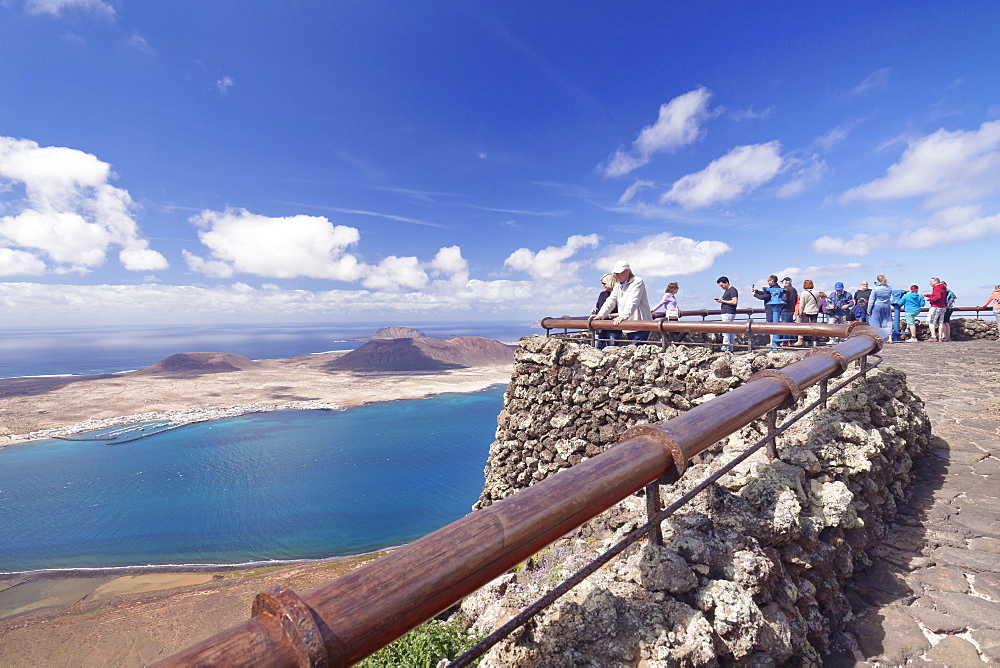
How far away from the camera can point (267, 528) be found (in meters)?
30.2

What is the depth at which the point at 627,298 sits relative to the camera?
23.1 feet

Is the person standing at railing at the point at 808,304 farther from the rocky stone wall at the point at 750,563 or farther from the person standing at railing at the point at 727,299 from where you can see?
the rocky stone wall at the point at 750,563

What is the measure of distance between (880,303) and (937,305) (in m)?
2.89

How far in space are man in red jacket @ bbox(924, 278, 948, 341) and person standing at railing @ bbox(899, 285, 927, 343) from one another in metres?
0.30

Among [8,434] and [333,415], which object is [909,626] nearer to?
[333,415]

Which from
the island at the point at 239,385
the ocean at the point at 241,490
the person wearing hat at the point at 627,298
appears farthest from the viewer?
the island at the point at 239,385

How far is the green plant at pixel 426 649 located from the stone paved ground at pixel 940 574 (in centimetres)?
319

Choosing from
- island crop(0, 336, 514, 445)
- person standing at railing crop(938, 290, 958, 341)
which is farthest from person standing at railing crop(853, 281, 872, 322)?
island crop(0, 336, 514, 445)

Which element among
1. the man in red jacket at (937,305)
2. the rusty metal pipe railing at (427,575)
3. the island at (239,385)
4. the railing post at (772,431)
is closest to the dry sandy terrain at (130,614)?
the railing post at (772,431)

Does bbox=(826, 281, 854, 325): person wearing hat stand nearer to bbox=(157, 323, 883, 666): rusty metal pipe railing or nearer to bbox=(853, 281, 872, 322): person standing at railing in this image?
bbox=(853, 281, 872, 322): person standing at railing

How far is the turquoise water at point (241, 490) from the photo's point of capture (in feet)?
90.1

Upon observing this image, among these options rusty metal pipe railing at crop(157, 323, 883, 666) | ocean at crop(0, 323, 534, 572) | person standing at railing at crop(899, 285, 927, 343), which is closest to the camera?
rusty metal pipe railing at crop(157, 323, 883, 666)

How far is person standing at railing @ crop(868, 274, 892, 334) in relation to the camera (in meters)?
12.3

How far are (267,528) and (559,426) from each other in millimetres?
31518
